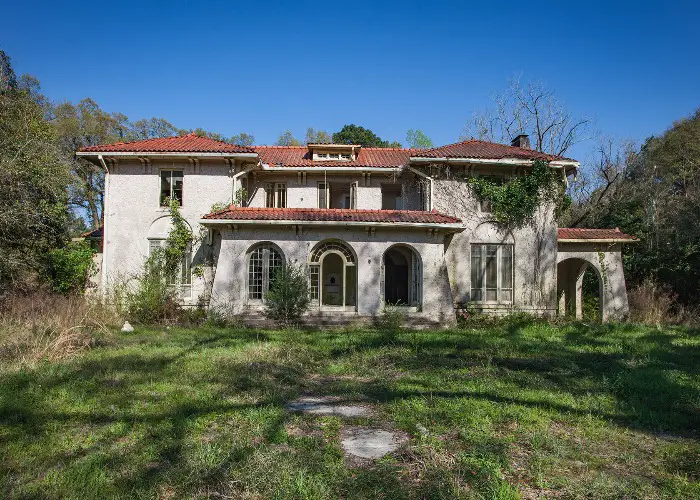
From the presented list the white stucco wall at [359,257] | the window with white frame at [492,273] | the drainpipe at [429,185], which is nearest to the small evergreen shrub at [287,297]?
the white stucco wall at [359,257]

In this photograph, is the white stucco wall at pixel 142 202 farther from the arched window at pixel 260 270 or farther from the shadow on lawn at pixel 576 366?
the shadow on lawn at pixel 576 366

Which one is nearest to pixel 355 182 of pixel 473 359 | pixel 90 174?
pixel 473 359

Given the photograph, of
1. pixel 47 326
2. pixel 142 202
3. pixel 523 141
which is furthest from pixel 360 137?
pixel 47 326

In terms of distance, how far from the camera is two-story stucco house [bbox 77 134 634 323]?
1530 centimetres

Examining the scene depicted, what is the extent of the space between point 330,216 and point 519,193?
7453 mm

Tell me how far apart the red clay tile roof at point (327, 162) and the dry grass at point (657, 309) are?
36.1 ft

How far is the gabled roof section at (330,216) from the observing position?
14828 mm

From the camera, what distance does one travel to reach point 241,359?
9.24 m

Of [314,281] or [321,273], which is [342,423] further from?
[314,281]

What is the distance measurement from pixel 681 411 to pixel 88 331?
12.4 m

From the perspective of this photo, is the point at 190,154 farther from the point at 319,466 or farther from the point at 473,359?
the point at 319,466

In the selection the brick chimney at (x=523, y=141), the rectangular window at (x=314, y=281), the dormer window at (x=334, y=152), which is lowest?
the rectangular window at (x=314, y=281)

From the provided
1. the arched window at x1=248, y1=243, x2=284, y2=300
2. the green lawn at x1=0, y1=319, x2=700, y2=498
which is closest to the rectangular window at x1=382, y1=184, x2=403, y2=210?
the arched window at x1=248, y1=243, x2=284, y2=300

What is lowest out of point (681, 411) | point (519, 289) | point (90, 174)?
point (681, 411)
